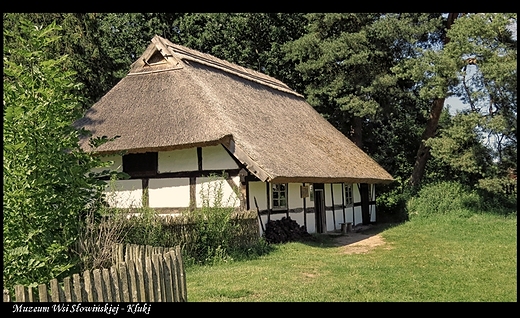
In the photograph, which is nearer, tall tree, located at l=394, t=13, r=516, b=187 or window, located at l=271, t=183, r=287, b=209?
window, located at l=271, t=183, r=287, b=209

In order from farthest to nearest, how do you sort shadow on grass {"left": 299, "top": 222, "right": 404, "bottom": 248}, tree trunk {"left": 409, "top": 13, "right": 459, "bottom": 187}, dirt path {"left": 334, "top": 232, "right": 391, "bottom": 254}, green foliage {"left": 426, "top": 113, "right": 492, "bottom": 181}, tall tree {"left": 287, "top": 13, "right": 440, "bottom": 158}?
tree trunk {"left": 409, "top": 13, "right": 459, "bottom": 187}, tall tree {"left": 287, "top": 13, "right": 440, "bottom": 158}, green foliage {"left": 426, "top": 113, "right": 492, "bottom": 181}, shadow on grass {"left": 299, "top": 222, "right": 404, "bottom": 248}, dirt path {"left": 334, "top": 232, "right": 391, "bottom": 254}

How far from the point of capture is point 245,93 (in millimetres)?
19141

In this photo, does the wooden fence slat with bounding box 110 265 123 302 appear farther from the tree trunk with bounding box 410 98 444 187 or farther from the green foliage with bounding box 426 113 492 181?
the tree trunk with bounding box 410 98 444 187

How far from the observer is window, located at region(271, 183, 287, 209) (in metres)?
15.2

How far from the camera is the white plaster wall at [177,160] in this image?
48.1ft

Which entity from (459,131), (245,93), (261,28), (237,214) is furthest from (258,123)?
(261,28)

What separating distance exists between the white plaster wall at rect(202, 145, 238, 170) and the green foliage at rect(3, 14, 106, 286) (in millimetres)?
8361

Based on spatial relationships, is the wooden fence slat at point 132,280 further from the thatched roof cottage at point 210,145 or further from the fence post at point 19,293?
the thatched roof cottage at point 210,145

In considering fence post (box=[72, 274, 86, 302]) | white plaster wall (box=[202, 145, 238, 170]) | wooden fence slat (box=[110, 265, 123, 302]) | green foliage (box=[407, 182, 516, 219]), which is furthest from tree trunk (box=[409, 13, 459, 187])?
fence post (box=[72, 274, 86, 302])

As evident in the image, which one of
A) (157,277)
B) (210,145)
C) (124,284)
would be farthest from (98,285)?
(210,145)

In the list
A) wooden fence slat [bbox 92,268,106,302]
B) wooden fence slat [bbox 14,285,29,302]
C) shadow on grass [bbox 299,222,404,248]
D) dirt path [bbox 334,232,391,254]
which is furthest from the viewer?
shadow on grass [bbox 299,222,404,248]

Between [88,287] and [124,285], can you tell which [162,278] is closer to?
[124,285]

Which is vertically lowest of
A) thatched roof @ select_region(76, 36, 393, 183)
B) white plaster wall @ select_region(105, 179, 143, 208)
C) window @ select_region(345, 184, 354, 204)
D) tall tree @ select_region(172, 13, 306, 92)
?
window @ select_region(345, 184, 354, 204)

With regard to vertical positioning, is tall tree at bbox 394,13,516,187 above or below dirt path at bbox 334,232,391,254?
above
